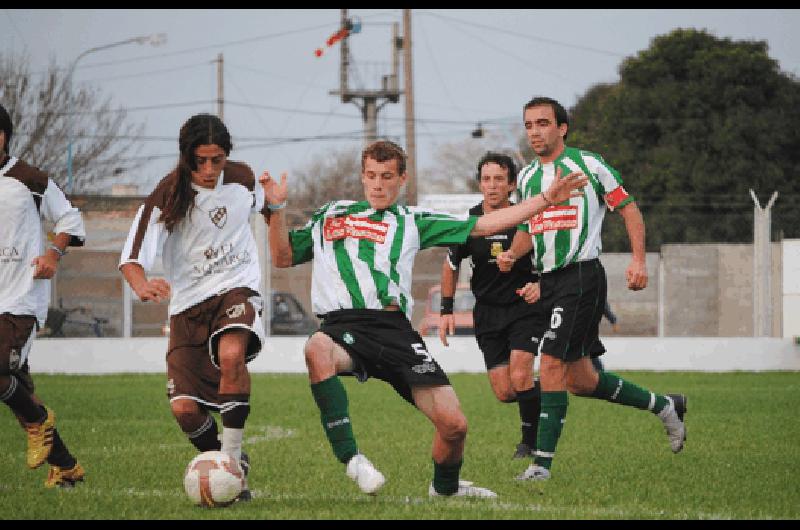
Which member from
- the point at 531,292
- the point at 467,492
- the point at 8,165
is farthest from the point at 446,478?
the point at 8,165

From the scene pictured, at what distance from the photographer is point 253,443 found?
34.7ft

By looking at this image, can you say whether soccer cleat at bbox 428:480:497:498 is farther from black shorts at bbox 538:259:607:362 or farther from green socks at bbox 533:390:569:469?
black shorts at bbox 538:259:607:362

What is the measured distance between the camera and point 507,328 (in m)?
9.98

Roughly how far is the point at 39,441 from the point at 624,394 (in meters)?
3.67

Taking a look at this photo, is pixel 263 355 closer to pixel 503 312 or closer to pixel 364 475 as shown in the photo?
pixel 503 312

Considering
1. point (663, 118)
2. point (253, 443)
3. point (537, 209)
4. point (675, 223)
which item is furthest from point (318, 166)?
point (537, 209)

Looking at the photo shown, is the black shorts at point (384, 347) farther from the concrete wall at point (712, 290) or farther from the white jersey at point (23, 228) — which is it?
the concrete wall at point (712, 290)

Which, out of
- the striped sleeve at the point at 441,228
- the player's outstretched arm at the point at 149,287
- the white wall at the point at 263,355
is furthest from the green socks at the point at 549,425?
the white wall at the point at 263,355

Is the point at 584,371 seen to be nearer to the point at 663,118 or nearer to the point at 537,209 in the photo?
the point at 537,209

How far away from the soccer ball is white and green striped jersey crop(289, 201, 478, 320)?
39.6 inches

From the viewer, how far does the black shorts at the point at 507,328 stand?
32.3 ft

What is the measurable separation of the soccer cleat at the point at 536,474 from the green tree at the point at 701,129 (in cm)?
2789
